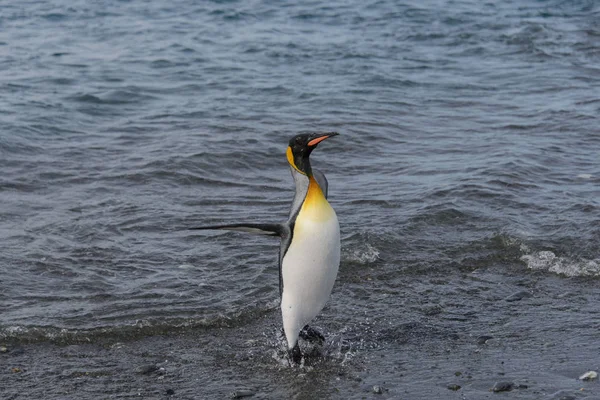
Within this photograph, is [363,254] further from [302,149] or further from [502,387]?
[502,387]

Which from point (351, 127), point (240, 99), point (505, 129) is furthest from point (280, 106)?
point (505, 129)

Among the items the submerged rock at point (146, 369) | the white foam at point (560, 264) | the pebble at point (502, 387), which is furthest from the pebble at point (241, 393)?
the white foam at point (560, 264)

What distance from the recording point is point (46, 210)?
8094 millimetres

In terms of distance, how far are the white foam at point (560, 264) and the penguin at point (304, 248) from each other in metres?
1.92

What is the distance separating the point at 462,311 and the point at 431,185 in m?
2.86

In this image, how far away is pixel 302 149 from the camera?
5.11 metres

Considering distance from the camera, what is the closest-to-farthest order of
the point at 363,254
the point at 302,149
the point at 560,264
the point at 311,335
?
the point at 302,149 < the point at 311,335 < the point at 560,264 < the point at 363,254

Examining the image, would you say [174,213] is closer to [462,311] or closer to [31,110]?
[462,311]

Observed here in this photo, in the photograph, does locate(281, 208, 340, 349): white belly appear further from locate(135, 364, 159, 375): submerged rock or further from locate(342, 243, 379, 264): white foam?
locate(342, 243, 379, 264): white foam

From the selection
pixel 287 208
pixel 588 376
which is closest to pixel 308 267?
pixel 588 376

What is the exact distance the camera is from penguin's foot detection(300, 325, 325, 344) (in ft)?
17.3

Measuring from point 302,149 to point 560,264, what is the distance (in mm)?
2363

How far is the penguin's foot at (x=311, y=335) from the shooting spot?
5.27 metres

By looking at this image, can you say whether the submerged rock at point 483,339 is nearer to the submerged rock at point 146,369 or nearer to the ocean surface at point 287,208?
the ocean surface at point 287,208
